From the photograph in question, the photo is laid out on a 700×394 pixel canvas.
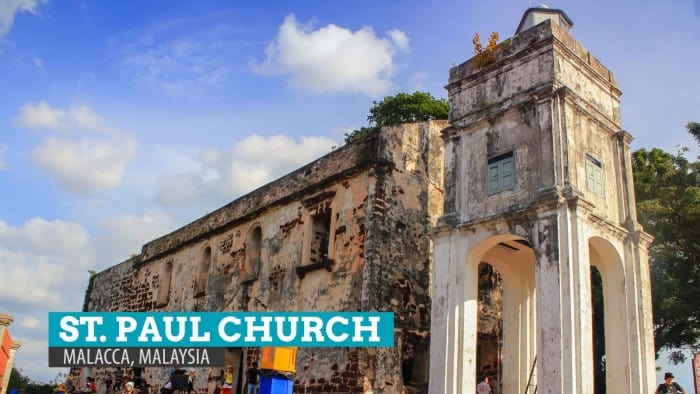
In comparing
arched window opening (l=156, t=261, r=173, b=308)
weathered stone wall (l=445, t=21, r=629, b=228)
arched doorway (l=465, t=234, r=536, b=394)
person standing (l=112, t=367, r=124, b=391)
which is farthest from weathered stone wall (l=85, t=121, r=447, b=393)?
person standing (l=112, t=367, r=124, b=391)

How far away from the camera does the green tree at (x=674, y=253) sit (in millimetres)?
13789

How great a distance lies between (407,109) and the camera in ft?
79.4

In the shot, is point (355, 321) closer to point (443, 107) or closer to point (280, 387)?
point (280, 387)

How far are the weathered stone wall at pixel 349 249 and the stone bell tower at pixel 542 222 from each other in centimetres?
159

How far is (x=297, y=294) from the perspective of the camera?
1364cm

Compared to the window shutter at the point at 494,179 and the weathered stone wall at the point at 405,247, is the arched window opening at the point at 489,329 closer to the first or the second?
the weathered stone wall at the point at 405,247

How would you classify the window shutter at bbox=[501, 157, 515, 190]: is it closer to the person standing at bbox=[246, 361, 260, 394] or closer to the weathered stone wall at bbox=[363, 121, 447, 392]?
the weathered stone wall at bbox=[363, 121, 447, 392]

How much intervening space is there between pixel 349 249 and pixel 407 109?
487 inches

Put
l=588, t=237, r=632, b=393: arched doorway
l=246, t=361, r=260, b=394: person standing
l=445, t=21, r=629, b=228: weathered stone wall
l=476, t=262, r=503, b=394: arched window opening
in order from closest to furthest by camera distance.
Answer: l=588, t=237, r=632, b=393: arched doorway < l=445, t=21, r=629, b=228: weathered stone wall < l=476, t=262, r=503, b=394: arched window opening < l=246, t=361, r=260, b=394: person standing

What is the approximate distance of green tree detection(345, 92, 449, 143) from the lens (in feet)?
78.5

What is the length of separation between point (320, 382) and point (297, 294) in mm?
2048

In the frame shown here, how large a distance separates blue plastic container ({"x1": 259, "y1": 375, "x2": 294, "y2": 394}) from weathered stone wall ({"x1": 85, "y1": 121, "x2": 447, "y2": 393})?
4481 mm

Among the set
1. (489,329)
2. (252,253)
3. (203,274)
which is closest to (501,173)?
(489,329)

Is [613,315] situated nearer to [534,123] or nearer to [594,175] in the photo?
[594,175]
